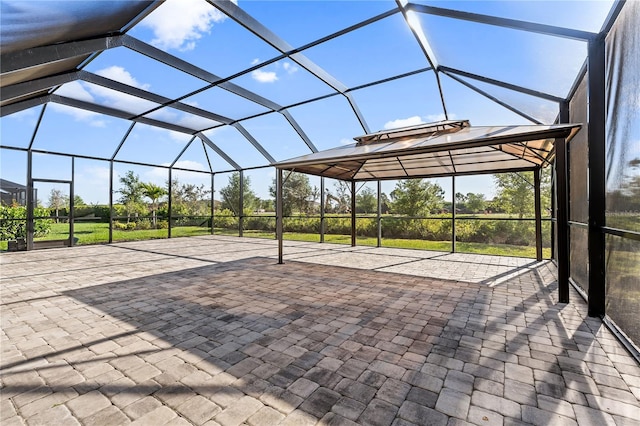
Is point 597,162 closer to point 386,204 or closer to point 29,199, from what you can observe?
point 386,204

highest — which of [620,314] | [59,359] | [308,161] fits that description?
[308,161]

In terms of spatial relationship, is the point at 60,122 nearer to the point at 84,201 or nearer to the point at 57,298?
the point at 84,201

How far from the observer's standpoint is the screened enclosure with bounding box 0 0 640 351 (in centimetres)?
288

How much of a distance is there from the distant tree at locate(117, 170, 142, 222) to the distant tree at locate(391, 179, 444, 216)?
1140cm

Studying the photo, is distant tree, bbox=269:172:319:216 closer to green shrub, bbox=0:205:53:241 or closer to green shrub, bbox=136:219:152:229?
green shrub, bbox=136:219:152:229

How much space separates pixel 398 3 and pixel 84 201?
35.7 feet

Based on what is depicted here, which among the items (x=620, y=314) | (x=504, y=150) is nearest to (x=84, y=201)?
(x=504, y=150)

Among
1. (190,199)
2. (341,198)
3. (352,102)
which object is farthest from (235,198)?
(352,102)

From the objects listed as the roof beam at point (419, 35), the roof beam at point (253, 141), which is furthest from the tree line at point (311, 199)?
the roof beam at point (419, 35)

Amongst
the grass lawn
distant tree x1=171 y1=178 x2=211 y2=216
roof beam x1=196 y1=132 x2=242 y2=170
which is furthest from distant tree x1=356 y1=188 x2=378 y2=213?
distant tree x1=171 y1=178 x2=211 y2=216

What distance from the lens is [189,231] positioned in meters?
13.1

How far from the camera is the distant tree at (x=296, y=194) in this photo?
51.2 feet

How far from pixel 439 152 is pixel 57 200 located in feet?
36.5

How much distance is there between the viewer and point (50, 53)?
357cm
